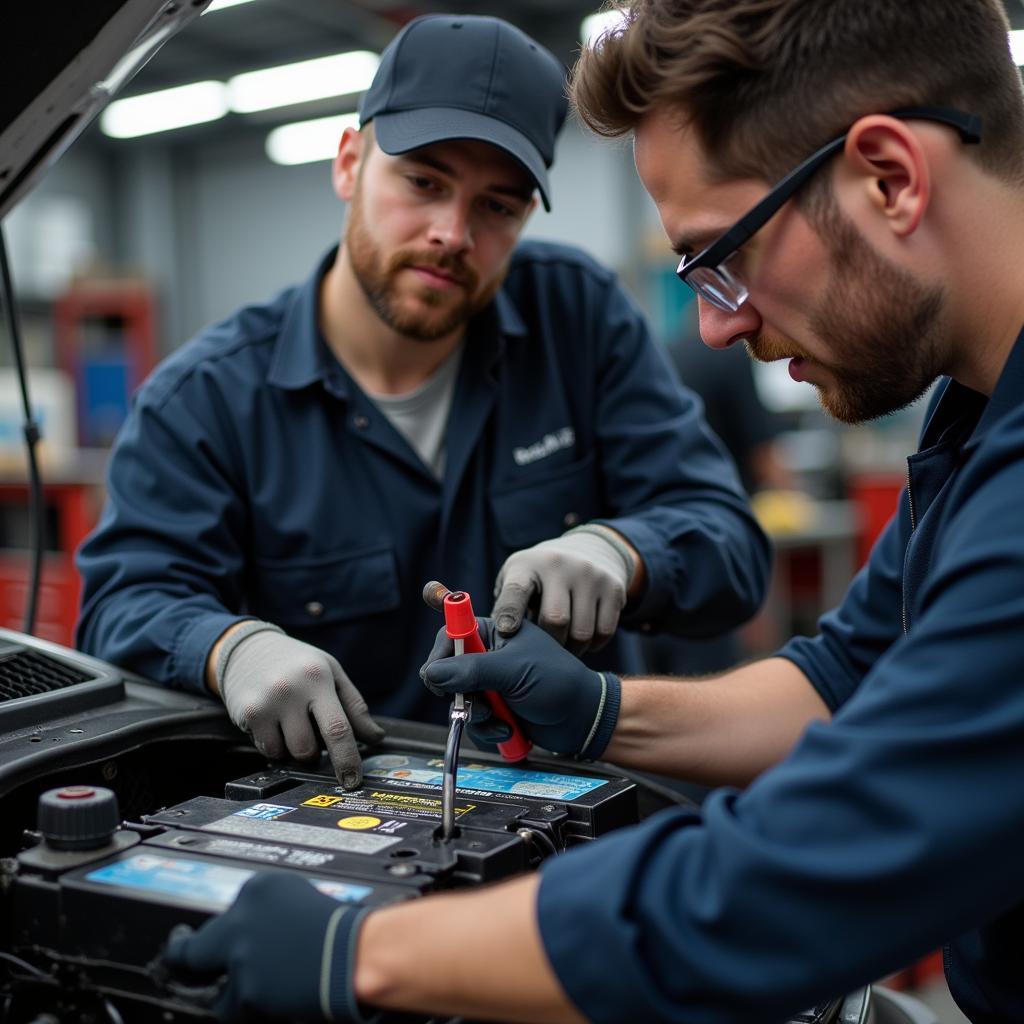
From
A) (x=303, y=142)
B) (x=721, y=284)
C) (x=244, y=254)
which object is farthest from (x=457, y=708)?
(x=244, y=254)

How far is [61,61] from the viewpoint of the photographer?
110 cm

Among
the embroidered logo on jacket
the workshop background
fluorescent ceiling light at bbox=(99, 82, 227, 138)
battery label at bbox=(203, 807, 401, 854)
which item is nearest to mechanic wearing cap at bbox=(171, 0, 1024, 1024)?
battery label at bbox=(203, 807, 401, 854)

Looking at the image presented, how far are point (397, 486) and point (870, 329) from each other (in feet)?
2.70

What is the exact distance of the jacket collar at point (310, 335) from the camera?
5.22ft

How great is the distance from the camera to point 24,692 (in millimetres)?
1111

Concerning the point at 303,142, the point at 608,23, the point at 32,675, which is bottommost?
the point at 32,675

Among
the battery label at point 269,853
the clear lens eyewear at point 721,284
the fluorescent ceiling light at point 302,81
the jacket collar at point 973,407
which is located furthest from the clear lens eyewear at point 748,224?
the fluorescent ceiling light at point 302,81

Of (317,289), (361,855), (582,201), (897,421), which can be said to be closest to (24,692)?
(361,855)

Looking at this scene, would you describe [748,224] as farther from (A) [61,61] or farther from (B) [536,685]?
(A) [61,61]

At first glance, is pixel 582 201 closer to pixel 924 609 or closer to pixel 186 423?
pixel 186 423

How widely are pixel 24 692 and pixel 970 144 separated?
37.7 inches

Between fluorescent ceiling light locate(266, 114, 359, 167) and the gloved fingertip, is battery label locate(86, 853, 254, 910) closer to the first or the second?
the gloved fingertip

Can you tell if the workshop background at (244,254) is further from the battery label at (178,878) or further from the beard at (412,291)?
the battery label at (178,878)

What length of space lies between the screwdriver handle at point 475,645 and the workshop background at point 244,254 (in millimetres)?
A: 2579
